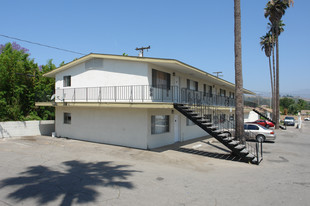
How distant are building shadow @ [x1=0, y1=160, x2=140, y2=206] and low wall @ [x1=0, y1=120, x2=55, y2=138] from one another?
1141 centimetres

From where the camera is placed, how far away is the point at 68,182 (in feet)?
23.1

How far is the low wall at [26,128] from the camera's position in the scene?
17.7 meters

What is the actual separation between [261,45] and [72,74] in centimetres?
3497

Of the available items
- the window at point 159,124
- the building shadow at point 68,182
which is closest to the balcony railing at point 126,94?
the window at point 159,124

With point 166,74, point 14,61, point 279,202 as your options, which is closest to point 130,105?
point 166,74

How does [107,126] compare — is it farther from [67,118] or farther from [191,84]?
[191,84]

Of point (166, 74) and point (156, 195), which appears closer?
point (156, 195)

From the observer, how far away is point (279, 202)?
19.1 feet

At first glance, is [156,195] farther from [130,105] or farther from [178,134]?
[178,134]

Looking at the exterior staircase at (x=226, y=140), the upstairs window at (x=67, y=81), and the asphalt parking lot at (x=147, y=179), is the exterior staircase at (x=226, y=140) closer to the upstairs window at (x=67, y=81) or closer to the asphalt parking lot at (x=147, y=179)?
the asphalt parking lot at (x=147, y=179)

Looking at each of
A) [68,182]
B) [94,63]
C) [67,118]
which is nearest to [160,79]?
[94,63]

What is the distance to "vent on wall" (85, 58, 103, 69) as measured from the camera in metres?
15.4

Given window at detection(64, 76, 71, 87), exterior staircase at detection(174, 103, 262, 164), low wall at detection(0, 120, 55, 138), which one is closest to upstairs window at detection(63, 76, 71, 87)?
Answer: window at detection(64, 76, 71, 87)

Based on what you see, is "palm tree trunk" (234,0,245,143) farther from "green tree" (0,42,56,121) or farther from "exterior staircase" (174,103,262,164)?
"green tree" (0,42,56,121)
